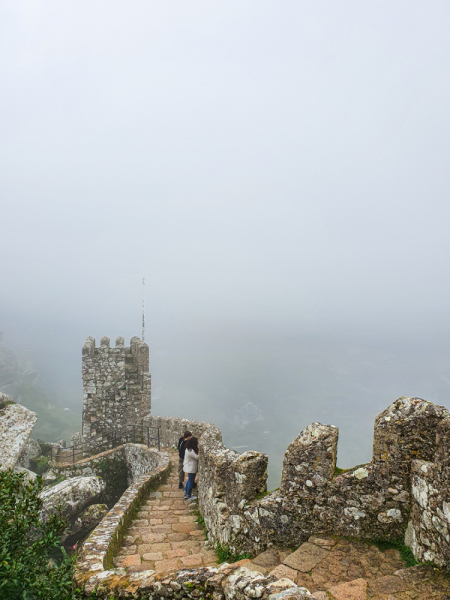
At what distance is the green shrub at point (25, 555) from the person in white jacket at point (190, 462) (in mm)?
4443

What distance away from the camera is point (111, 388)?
1741cm

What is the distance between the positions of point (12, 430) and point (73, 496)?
4.21m

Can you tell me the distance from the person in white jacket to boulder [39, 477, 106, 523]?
4470 millimetres

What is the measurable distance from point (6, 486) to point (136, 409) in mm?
13444

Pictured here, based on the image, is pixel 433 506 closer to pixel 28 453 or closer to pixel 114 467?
pixel 114 467

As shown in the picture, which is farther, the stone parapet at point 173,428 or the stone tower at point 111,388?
the stone tower at point 111,388

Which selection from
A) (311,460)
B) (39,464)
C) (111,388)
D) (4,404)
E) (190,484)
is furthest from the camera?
(111,388)

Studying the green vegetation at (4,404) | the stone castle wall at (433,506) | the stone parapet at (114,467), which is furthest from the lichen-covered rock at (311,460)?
the green vegetation at (4,404)

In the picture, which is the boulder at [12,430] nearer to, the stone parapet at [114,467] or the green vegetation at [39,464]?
the stone parapet at [114,467]

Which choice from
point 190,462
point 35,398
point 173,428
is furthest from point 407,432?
point 35,398

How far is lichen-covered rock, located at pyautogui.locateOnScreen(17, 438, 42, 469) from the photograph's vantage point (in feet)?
51.7

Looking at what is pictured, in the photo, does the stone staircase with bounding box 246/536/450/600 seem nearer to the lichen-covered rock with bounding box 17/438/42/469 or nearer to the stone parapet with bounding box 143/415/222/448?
the stone parapet with bounding box 143/415/222/448

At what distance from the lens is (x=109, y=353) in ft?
57.7

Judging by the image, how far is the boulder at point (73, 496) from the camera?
11.1m
